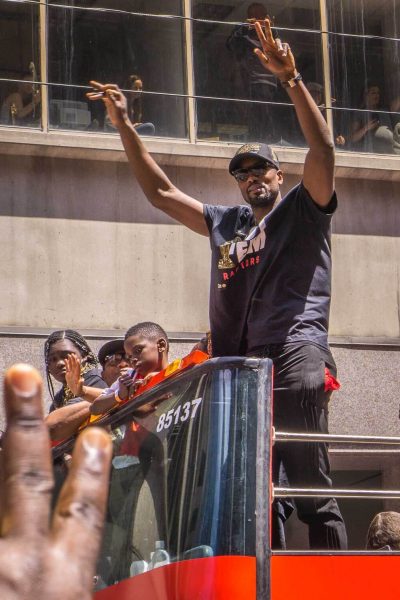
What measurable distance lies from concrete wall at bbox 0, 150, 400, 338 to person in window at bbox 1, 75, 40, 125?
13.5 inches

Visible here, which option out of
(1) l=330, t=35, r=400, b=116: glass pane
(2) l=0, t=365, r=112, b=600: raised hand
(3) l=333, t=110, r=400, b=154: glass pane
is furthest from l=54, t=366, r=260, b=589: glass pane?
(1) l=330, t=35, r=400, b=116: glass pane

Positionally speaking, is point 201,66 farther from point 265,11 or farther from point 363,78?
point 363,78

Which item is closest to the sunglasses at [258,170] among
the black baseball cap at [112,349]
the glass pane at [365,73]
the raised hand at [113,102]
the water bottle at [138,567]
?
the raised hand at [113,102]

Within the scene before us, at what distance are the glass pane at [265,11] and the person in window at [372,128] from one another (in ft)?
2.89

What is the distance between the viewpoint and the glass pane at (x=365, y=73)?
11.2 m

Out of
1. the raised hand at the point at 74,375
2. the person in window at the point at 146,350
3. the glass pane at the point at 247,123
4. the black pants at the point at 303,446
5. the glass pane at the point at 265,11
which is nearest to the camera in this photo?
the black pants at the point at 303,446

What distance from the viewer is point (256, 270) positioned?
4.34 meters

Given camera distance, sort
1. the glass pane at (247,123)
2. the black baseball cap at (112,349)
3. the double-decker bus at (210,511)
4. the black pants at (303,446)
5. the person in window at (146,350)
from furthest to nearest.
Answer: the glass pane at (247,123), the black baseball cap at (112,349), the person in window at (146,350), the black pants at (303,446), the double-decker bus at (210,511)

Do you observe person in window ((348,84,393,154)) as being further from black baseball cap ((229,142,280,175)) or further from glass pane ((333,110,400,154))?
black baseball cap ((229,142,280,175))

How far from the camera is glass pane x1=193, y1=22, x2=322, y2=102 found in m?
10.8

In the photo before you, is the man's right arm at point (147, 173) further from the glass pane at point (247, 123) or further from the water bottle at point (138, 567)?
the glass pane at point (247, 123)

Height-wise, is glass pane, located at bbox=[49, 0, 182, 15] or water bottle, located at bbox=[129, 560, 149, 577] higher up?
glass pane, located at bbox=[49, 0, 182, 15]

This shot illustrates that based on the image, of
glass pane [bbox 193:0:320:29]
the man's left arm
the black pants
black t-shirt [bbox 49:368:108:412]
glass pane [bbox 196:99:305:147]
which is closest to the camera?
the black pants

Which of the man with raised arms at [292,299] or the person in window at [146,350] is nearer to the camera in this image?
the man with raised arms at [292,299]
